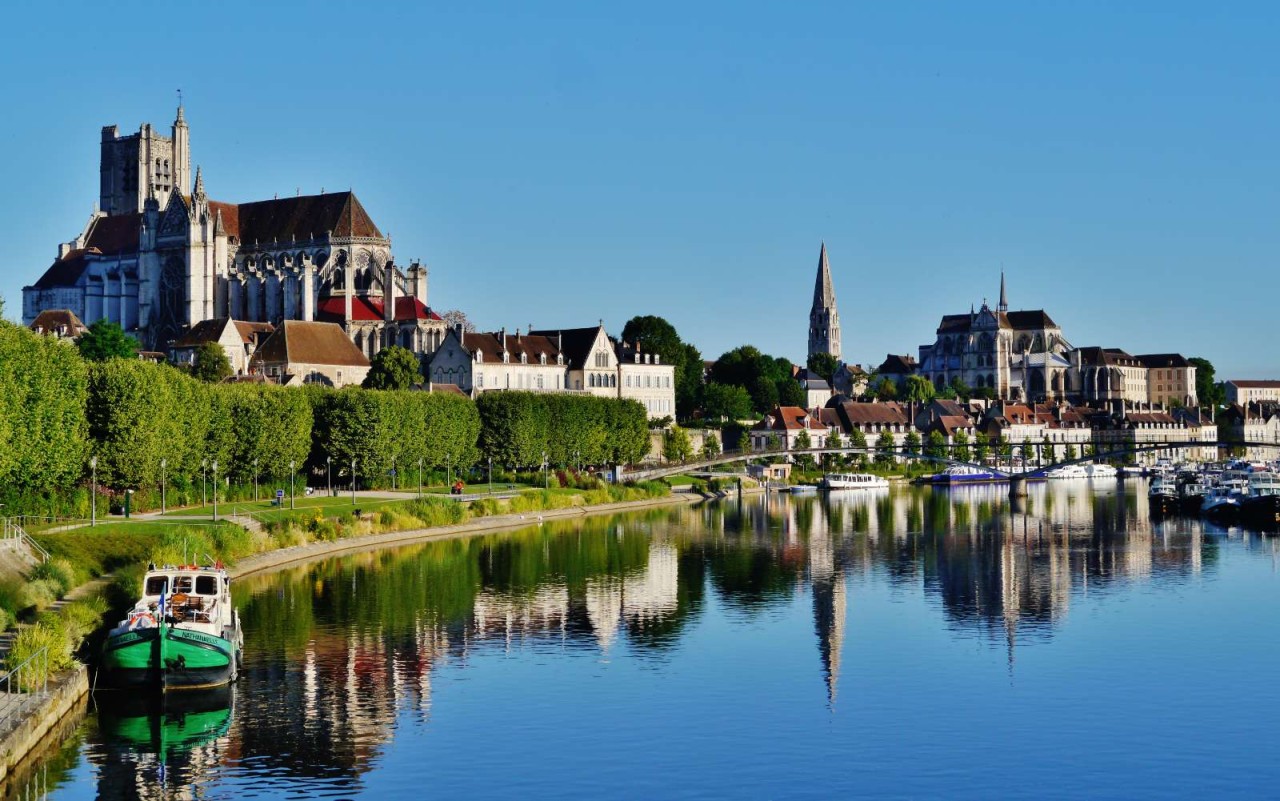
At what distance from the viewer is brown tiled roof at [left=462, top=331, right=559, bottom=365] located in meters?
125

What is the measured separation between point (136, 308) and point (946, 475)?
7322 centimetres

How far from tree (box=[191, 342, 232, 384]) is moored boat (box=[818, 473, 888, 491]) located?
44.7m

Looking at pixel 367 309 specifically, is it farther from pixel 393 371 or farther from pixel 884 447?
pixel 884 447

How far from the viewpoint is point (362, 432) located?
277ft

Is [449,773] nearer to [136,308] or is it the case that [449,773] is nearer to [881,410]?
[136,308]

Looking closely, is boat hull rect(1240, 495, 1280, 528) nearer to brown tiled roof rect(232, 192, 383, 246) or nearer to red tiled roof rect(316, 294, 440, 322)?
red tiled roof rect(316, 294, 440, 322)

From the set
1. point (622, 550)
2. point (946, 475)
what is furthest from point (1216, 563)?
point (946, 475)

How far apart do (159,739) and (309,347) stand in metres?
95.7

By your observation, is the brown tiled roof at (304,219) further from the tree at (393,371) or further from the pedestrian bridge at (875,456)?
the pedestrian bridge at (875,456)

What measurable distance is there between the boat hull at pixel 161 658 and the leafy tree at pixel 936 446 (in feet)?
343

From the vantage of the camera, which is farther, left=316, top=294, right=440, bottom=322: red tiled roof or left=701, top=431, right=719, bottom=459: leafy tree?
left=701, top=431, right=719, bottom=459: leafy tree

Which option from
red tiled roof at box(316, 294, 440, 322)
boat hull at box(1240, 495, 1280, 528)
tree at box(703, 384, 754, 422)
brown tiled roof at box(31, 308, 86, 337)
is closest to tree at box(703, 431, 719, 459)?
tree at box(703, 384, 754, 422)

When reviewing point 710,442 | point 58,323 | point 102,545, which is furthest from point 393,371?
point 102,545

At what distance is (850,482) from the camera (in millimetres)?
127688
